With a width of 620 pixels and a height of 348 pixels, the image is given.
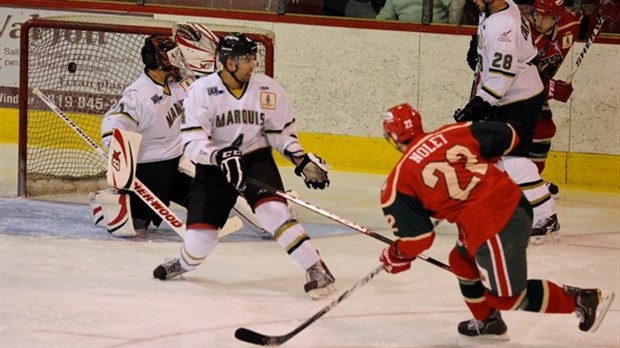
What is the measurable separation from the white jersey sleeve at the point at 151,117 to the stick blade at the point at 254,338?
1935 millimetres

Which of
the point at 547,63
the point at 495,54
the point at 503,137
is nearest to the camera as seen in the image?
the point at 503,137

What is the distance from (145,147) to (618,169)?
275 centimetres

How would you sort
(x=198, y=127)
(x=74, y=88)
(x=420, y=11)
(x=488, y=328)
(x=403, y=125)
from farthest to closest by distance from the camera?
(x=420, y=11), (x=74, y=88), (x=198, y=127), (x=488, y=328), (x=403, y=125)

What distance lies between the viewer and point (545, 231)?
20.2 feet

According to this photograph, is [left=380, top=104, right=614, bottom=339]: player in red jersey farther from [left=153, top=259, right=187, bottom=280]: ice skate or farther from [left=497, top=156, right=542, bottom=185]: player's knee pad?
[left=497, top=156, right=542, bottom=185]: player's knee pad

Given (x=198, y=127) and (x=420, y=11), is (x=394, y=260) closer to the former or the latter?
(x=198, y=127)

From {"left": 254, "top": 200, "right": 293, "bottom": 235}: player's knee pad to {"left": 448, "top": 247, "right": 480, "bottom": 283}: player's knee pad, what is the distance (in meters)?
0.85

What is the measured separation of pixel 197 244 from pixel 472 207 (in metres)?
1.32

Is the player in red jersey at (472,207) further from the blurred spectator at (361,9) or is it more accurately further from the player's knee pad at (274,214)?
the blurred spectator at (361,9)

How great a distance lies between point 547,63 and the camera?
6.78m

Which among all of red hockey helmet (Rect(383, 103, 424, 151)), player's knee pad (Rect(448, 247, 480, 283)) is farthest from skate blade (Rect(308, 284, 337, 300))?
red hockey helmet (Rect(383, 103, 424, 151))

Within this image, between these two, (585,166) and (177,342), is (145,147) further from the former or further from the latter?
(585,166)

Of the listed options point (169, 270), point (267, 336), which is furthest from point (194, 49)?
point (267, 336)

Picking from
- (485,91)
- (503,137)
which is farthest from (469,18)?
(503,137)
